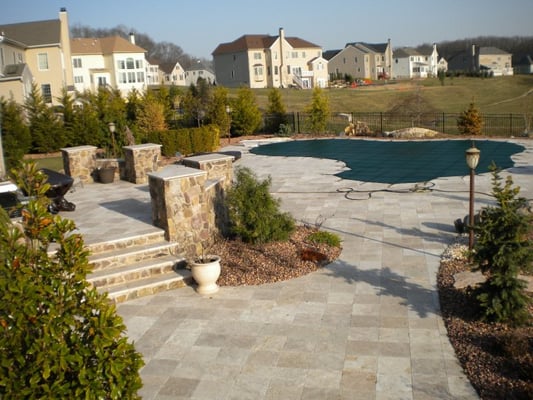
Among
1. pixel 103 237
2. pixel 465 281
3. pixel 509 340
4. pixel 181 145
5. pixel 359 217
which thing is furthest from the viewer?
pixel 181 145

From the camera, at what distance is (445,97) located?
5253 centimetres

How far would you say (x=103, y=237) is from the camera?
9.10 m

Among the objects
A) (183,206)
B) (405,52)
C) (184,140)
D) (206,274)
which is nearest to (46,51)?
(184,140)

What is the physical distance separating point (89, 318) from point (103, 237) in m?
5.68

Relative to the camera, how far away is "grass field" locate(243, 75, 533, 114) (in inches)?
1797

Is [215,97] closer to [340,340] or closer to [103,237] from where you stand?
[103,237]

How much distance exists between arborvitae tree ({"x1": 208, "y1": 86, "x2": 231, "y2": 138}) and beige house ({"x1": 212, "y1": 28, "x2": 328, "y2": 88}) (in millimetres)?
39996

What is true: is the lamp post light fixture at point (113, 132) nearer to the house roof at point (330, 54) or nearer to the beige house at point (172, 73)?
the house roof at point (330, 54)

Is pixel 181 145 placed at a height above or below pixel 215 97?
below

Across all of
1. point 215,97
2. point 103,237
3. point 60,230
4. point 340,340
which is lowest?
point 340,340

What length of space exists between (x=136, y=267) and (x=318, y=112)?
1984cm

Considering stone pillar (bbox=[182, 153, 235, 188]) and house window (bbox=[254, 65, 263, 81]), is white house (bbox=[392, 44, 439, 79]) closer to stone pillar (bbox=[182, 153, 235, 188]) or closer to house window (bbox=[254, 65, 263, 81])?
house window (bbox=[254, 65, 263, 81])

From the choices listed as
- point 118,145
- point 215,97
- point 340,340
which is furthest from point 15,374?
point 215,97

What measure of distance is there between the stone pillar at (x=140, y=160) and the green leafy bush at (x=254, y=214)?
623 centimetres
